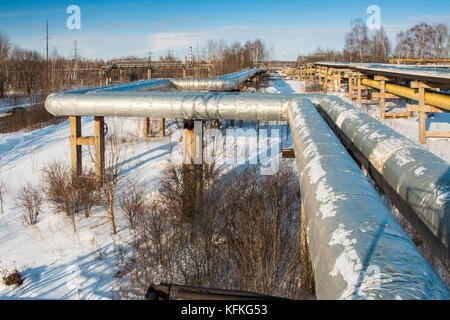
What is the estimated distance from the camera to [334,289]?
0.88 m

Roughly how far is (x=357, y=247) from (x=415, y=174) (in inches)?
38.5

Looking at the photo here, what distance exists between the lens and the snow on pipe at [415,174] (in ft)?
4.44

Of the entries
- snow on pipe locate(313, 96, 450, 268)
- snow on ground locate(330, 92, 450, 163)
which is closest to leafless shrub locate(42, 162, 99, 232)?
snow on pipe locate(313, 96, 450, 268)

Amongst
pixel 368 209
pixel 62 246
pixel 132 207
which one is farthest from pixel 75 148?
pixel 368 209

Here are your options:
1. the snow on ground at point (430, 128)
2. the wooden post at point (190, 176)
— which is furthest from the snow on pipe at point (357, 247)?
the snow on ground at point (430, 128)

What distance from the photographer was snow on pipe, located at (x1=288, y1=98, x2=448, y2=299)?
31.8 inches

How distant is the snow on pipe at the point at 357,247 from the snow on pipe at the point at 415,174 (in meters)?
0.28

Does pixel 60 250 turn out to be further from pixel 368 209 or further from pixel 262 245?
pixel 368 209

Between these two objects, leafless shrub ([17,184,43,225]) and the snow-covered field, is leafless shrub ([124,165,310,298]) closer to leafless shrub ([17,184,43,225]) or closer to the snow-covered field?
the snow-covered field

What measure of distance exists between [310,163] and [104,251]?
4.55 m

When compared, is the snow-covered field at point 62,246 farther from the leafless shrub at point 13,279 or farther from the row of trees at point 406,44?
the row of trees at point 406,44

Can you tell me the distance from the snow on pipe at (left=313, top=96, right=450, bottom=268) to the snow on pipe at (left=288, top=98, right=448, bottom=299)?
10.9 inches

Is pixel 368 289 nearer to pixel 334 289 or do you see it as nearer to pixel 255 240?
pixel 334 289

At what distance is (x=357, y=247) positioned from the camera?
3.13 feet
